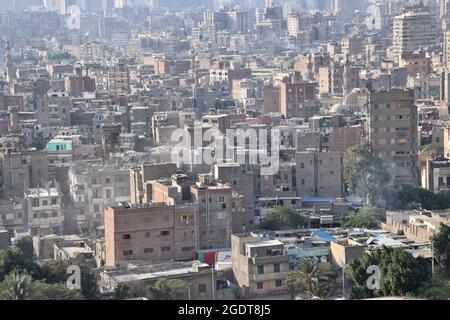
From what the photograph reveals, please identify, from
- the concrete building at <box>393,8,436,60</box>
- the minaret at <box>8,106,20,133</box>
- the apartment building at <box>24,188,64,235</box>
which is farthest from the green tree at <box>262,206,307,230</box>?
the concrete building at <box>393,8,436,60</box>

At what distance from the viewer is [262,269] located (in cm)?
699

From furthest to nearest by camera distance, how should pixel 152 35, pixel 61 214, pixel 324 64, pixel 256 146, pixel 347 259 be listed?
pixel 152 35
pixel 324 64
pixel 256 146
pixel 61 214
pixel 347 259

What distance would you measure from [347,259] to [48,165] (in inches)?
186

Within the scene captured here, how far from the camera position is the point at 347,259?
727 cm

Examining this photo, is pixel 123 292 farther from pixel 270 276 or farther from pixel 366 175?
pixel 366 175

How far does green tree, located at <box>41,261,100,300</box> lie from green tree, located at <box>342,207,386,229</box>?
9.10 feet

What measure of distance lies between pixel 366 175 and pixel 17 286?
6028mm

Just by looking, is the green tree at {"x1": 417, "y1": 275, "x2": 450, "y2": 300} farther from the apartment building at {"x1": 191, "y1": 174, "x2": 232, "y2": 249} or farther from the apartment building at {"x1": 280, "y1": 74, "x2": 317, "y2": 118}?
the apartment building at {"x1": 280, "y1": 74, "x2": 317, "y2": 118}

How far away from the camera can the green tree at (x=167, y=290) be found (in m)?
6.31

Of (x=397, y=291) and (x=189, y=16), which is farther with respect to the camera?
(x=189, y=16)

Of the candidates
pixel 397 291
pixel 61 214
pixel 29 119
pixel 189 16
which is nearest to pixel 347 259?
pixel 397 291

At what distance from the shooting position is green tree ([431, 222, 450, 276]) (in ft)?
22.5

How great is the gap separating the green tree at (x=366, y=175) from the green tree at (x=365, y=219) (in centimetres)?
118
